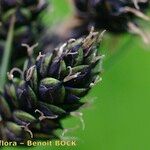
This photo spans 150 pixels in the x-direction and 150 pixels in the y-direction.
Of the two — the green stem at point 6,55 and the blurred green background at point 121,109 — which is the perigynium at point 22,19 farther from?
the blurred green background at point 121,109

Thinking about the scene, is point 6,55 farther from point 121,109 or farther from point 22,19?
point 121,109

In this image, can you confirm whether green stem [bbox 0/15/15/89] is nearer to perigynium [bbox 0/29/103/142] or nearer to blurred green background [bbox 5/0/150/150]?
perigynium [bbox 0/29/103/142]

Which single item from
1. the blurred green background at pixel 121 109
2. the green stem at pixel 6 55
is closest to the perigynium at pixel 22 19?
the green stem at pixel 6 55

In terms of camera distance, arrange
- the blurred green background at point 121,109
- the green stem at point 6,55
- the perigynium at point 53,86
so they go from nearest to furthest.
Result: the perigynium at point 53,86 → the green stem at point 6,55 → the blurred green background at point 121,109

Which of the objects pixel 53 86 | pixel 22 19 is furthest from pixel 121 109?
pixel 53 86

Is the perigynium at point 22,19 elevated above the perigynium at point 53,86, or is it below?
above
